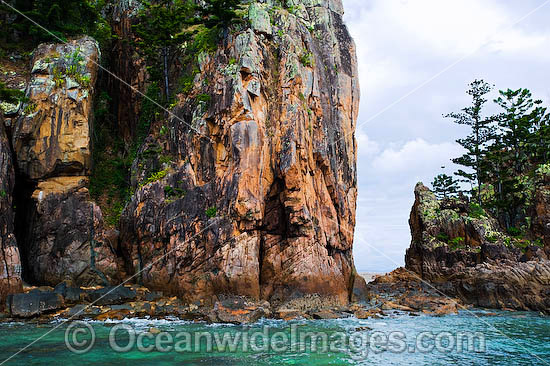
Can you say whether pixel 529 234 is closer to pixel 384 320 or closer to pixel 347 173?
pixel 347 173

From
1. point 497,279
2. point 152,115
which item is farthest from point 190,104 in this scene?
point 497,279

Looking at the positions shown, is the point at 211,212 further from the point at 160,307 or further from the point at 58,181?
the point at 58,181

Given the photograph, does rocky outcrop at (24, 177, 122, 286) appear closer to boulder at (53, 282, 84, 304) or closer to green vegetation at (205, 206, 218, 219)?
boulder at (53, 282, 84, 304)

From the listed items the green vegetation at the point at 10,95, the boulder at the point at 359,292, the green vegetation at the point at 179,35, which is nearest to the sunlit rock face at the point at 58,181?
the green vegetation at the point at 10,95

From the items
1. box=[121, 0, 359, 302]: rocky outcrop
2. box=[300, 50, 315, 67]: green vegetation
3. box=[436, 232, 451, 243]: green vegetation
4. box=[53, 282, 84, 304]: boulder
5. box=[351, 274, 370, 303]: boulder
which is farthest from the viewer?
box=[436, 232, 451, 243]: green vegetation

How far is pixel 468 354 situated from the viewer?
561 inches

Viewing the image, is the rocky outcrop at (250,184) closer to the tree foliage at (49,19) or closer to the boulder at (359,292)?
the boulder at (359,292)

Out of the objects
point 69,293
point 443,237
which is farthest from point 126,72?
point 443,237

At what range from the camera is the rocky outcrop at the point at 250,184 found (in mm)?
23047

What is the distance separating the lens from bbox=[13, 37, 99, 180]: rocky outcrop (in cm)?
2467

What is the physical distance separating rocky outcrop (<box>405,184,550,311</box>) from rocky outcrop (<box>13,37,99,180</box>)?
29.1m

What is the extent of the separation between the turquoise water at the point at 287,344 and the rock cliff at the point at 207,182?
15.2 ft

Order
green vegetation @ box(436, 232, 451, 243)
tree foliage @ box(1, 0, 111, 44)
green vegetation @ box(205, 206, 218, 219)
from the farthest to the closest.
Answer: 1. green vegetation @ box(436, 232, 451, 243)
2. tree foliage @ box(1, 0, 111, 44)
3. green vegetation @ box(205, 206, 218, 219)

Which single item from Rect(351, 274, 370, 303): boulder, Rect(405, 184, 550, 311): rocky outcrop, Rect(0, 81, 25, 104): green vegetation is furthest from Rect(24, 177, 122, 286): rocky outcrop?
Rect(405, 184, 550, 311): rocky outcrop
